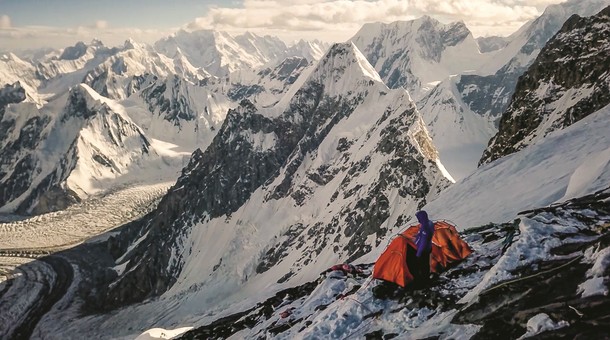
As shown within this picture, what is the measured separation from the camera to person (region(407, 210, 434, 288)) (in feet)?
50.8

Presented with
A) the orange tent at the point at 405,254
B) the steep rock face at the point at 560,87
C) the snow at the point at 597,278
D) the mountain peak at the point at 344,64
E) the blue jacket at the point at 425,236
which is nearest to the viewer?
the snow at the point at 597,278

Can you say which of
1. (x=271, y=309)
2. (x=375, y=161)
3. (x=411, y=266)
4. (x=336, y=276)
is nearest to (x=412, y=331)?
(x=411, y=266)

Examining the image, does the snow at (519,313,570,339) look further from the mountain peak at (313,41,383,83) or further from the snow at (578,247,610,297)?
the mountain peak at (313,41,383,83)

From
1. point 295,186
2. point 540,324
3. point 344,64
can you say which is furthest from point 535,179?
point 344,64

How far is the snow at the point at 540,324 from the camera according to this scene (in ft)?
32.8

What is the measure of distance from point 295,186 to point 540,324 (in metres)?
131

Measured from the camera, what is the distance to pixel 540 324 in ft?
33.7

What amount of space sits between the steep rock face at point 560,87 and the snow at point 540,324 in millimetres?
45464

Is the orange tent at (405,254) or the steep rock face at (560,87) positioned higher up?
the steep rock face at (560,87)

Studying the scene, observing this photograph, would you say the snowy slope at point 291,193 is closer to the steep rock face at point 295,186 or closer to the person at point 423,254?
the steep rock face at point 295,186

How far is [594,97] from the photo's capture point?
48750mm

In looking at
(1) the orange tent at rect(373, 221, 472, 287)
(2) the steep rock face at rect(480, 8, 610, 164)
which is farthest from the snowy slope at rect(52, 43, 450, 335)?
(1) the orange tent at rect(373, 221, 472, 287)

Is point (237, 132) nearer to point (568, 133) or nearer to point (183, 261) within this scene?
point (183, 261)

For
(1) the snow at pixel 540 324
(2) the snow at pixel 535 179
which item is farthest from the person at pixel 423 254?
(2) the snow at pixel 535 179
